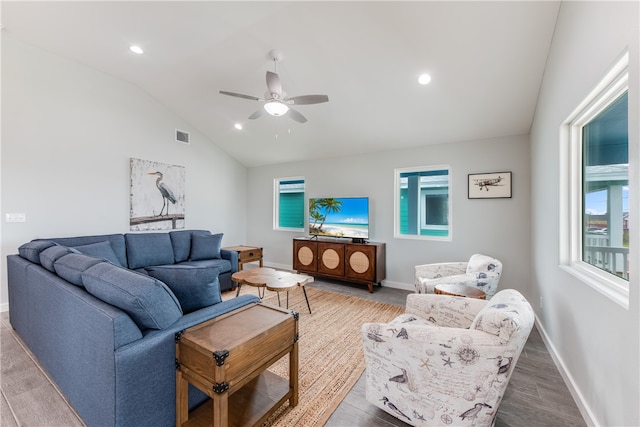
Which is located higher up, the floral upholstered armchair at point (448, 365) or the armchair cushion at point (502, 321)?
the armchair cushion at point (502, 321)

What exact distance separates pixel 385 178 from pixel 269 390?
368cm

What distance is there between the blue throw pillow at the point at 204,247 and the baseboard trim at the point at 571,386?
14.4ft

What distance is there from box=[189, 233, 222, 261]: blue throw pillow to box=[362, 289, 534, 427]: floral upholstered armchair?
3500 mm

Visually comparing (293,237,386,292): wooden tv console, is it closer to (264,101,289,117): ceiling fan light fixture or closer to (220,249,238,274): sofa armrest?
(220,249,238,274): sofa armrest

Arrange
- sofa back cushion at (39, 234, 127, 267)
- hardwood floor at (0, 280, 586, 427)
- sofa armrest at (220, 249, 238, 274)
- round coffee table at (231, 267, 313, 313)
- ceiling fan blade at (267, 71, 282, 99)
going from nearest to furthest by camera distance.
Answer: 1. hardwood floor at (0, 280, 586, 427)
2. ceiling fan blade at (267, 71, 282, 99)
3. round coffee table at (231, 267, 313, 313)
4. sofa back cushion at (39, 234, 127, 267)
5. sofa armrest at (220, 249, 238, 274)

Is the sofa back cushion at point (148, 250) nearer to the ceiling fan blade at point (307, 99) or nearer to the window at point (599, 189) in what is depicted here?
the ceiling fan blade at point (307, 99)

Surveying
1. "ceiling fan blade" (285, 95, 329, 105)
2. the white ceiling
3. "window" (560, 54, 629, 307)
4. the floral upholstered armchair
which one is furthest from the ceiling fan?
the floral upholstered armchair

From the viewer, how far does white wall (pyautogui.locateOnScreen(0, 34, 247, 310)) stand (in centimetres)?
330

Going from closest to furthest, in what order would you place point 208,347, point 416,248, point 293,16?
1. point 208,347
2. point 293,16
3. point 416,248

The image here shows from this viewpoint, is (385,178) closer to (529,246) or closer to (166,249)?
(529,246)

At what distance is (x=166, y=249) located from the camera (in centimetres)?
411

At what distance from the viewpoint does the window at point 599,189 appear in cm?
149

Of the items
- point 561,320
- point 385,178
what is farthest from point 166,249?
point 561,320

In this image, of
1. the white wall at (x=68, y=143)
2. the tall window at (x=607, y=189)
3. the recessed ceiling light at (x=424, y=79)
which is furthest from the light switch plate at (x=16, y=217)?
the tall window at (x=607, y=189)
